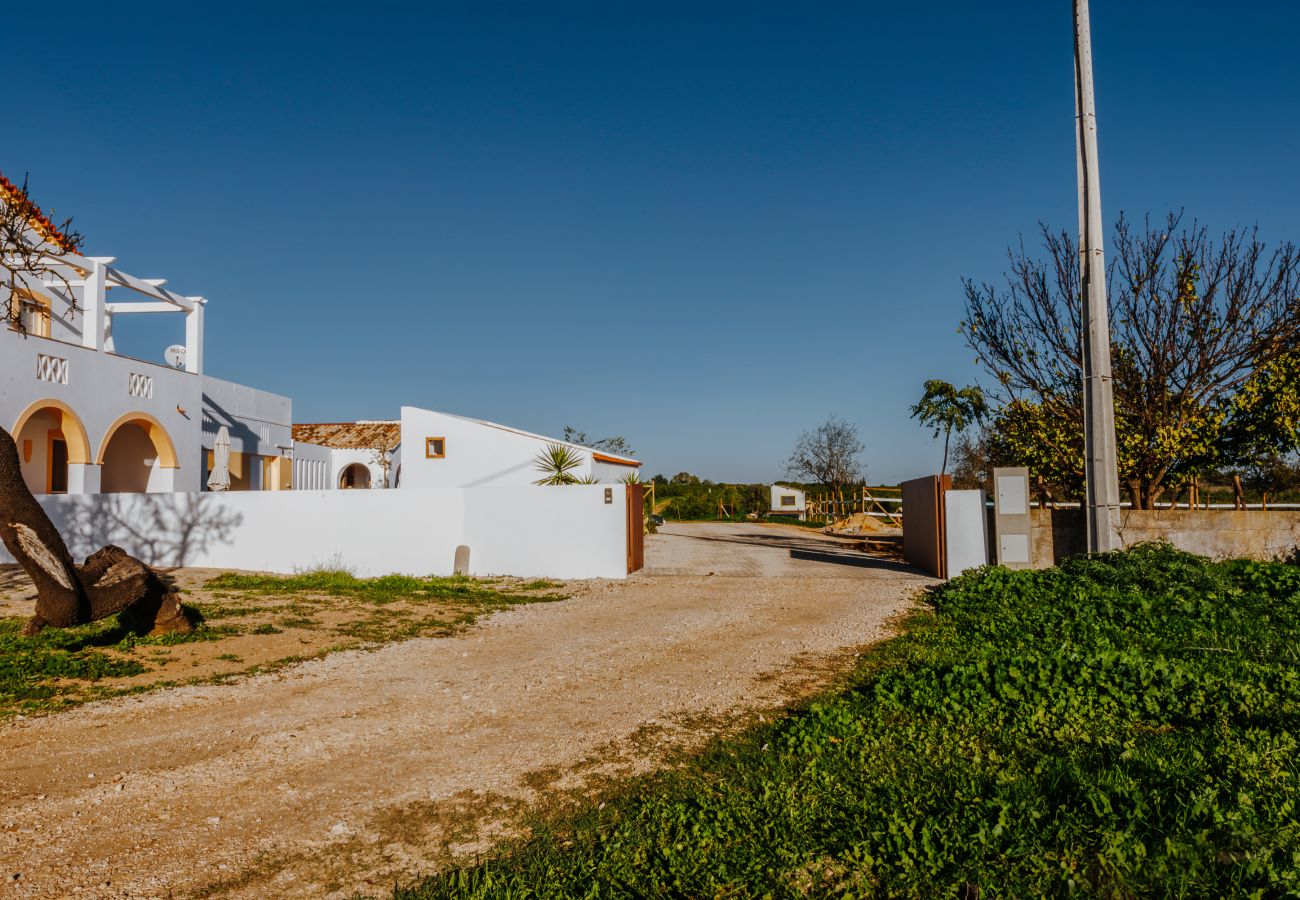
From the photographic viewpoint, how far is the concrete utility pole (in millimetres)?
12391

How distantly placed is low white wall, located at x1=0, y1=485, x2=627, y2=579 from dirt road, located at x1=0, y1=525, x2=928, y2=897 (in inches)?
226

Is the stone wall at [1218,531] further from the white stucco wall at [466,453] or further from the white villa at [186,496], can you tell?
the white stucco wall at [466,453]

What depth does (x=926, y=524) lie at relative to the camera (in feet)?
53.0

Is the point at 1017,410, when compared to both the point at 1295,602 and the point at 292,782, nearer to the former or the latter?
the point at 1295,602

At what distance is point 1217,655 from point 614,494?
34.8 feet

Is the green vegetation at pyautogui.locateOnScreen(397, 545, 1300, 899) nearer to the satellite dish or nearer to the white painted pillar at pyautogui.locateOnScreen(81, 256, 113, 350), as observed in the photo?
the white painted pillar at pyautogui.locateOnScreen(81, 256, 113, 350)

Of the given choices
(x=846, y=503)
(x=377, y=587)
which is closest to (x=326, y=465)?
(x=377, y=587)

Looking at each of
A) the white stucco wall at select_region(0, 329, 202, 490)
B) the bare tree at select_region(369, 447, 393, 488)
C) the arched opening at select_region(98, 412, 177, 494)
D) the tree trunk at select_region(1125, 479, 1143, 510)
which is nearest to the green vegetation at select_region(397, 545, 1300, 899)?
the tree trunk at select_region(1125, 479, 1143, 510)

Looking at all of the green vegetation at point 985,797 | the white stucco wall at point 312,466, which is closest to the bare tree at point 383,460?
the white stucco wall at point 312,466

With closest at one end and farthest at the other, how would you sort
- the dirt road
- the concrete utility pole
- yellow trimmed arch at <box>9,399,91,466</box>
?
the dirt road
the concrete utility pole
yellow trimmed arch at <box>9,399,91,466</box>

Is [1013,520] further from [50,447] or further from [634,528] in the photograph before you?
[50,447]

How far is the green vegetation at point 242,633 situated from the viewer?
6977 millimetres

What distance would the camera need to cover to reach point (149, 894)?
10.6 feet

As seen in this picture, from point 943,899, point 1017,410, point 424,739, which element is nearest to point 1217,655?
point 943,899
